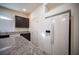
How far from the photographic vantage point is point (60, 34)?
41.0 inches

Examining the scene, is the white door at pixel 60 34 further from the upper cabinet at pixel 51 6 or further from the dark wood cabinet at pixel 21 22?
the dark wood cabinet at pixel 21 22

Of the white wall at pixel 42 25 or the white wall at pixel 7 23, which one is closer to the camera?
the white wall at pixel 42 25

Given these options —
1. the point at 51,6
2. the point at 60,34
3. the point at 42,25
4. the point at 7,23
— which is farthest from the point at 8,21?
the point at 60,34

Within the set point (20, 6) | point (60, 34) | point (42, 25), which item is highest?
Answer: point (20, 6)

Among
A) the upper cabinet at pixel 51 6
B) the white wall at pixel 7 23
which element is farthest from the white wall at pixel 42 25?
the white wall at pixel 7 23

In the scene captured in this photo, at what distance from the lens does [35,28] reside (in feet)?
3.73

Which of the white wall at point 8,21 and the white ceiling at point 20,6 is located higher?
the white ceiling at point 20,6

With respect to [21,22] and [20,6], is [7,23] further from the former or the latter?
[20,6]

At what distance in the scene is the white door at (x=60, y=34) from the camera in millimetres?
925

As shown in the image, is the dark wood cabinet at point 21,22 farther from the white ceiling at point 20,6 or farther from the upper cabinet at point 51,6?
the upper cabinet at point 51,6

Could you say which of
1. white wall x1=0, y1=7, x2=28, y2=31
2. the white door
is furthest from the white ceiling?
the white door

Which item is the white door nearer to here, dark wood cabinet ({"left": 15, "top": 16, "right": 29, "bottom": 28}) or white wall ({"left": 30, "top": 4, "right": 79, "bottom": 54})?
white wall ({"left": 30, "top": 4, "right": 79, "bottom": 54})

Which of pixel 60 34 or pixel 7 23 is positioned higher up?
pixel 7 23

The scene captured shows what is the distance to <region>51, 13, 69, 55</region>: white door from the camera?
92 cm
